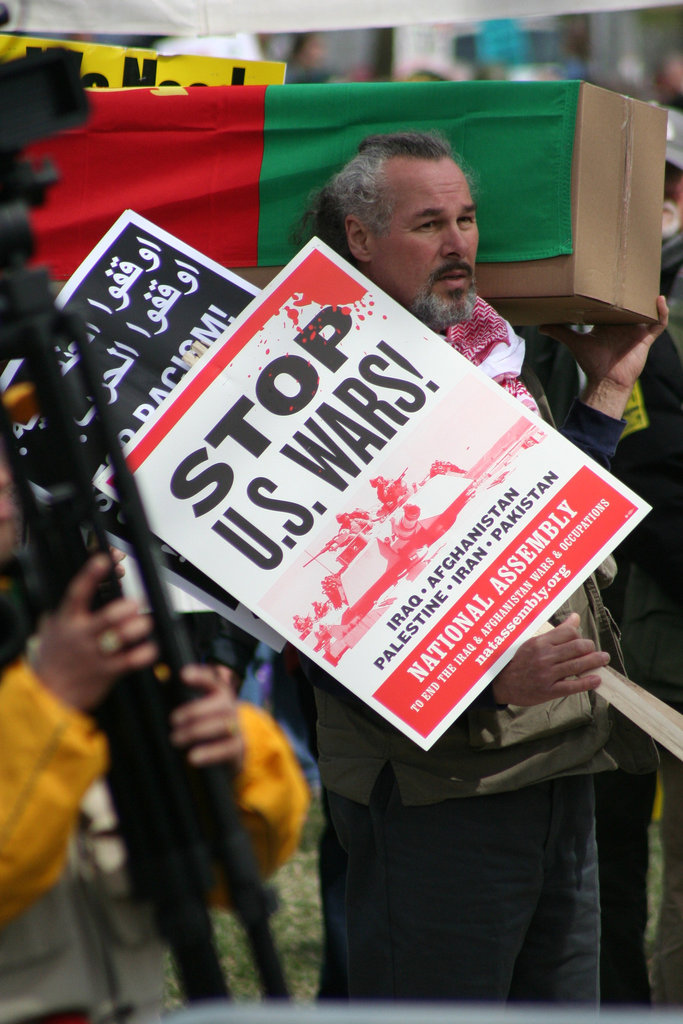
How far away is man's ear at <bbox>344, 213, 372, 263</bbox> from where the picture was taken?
2.43m

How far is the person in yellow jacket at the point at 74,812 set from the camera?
1208mm

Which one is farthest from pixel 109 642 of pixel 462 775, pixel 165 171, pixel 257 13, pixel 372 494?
pixel 257 13

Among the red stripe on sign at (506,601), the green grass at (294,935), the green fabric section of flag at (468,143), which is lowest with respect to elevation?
the green grass at (294,935)

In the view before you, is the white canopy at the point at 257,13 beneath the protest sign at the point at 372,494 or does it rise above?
above

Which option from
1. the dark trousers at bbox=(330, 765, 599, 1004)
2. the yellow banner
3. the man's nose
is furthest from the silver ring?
the yellow banner

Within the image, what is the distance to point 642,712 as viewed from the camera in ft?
7.31

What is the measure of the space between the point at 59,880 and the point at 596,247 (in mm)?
1607

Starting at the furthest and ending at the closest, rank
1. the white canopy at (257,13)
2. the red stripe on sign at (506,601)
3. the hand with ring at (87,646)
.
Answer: the white canopy at (257,13)
the red stripe on sign at (506,601)
the hand with ring at (87,646)

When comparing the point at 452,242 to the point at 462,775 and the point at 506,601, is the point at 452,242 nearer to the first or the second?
the point at 506,601

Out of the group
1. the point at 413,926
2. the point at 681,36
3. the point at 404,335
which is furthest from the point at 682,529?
the point at 681,36

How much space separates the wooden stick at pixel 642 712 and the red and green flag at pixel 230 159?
0.88 metres

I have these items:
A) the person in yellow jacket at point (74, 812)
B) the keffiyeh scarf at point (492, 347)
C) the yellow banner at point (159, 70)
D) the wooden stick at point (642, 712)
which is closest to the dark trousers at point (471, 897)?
the wooden stick at point (642, 712)

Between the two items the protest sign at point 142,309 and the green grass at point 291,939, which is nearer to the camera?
the protest sign at point 142,309

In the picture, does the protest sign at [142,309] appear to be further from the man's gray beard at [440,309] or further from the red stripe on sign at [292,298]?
the man's gray beard at [440,309]
